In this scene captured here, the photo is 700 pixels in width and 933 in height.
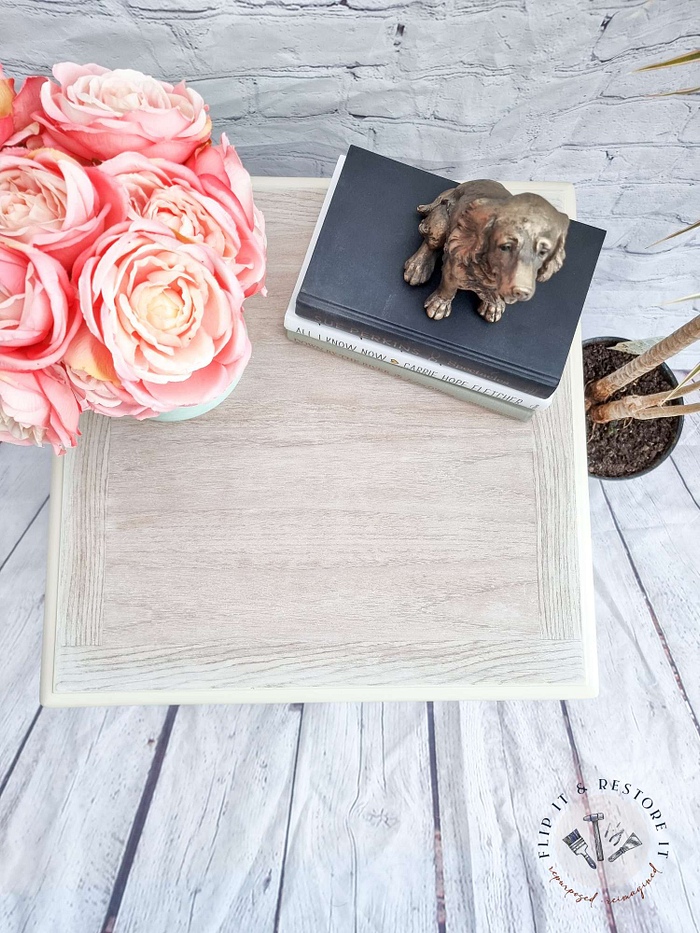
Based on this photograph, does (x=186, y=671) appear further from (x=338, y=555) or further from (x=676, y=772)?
(x=676, y=772)

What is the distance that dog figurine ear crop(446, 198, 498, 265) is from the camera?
0.40 meters

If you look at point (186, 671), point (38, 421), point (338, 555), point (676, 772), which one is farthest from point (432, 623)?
point (676, 772)

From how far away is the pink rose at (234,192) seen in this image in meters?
0.38

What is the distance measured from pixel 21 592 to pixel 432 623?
26.1 inches

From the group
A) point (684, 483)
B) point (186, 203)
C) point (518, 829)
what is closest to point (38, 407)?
point (186, 203)

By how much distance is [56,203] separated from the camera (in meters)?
0.35

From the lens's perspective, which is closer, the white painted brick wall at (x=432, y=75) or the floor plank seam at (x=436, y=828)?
the white painted brick wall at (x=432, y=75)

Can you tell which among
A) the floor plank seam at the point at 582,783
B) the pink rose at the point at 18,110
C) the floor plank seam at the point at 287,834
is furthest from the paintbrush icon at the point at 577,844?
the pink rose at the point at 18,110

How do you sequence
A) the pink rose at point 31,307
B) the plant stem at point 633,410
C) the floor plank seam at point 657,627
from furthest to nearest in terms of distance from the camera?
the floor plank seam at point 657,627
the plant stem at point 633,410
the pink rose at point 31,307

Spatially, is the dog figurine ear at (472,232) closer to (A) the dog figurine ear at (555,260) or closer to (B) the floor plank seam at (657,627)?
(A) the dog figurine ear at (555,260)

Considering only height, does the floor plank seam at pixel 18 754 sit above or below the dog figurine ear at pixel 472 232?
below

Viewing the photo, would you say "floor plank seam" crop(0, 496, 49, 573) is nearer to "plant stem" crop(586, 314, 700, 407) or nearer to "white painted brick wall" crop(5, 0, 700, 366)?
"white painted brick wall" crop(5, 0, 700, 366)

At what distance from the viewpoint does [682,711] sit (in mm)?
854

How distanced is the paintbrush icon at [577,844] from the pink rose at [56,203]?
88 cm
